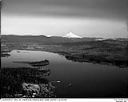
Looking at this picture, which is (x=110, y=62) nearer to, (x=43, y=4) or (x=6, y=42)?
(x=43, y=4)

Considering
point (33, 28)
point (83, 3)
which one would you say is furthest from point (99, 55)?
point (33, 28)

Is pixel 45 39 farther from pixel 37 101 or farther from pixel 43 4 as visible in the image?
pixel 37 101

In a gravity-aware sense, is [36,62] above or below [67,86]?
above

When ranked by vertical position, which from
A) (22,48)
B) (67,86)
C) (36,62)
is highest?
(22,48)

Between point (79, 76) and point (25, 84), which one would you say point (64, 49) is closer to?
point (79, 76)
